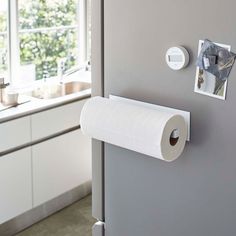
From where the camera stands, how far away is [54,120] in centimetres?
317

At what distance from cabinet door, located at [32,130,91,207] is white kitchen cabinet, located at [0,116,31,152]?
0.13 meters

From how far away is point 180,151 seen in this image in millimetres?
1170

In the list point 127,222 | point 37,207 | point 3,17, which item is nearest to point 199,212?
point 127,222

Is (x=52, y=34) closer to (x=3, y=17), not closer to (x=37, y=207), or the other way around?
(x=3, y=17)

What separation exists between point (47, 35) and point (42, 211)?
144cm

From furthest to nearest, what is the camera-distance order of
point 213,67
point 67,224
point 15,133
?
point 67,224 → point 15,133 → point 213,67

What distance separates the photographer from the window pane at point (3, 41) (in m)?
3.35

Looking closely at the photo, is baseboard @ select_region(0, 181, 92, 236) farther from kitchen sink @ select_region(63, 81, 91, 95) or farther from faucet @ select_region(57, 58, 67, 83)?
faucet @ select_region(57, 58, 67, 83)

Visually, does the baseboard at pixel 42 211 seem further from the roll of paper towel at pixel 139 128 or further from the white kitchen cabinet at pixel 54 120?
the roll of paper towel at pixel 139 128

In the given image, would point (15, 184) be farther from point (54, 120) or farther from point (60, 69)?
point (60, 69)

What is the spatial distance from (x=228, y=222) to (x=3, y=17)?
2.70 metres

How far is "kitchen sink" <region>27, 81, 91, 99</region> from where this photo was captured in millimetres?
3561

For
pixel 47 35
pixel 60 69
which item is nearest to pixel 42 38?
pixel 47 35

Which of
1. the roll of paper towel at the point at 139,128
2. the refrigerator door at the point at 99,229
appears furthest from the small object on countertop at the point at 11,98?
the roll of paper towel at the point at 139,128
